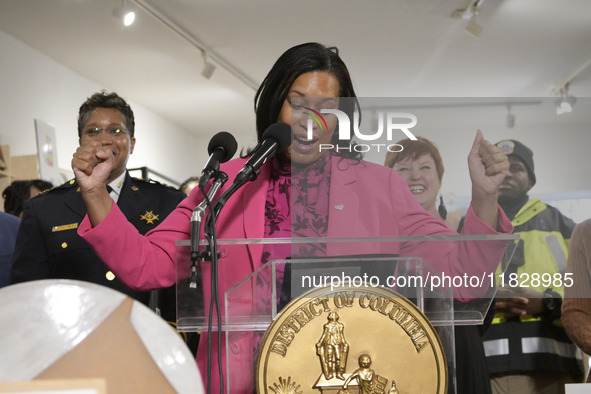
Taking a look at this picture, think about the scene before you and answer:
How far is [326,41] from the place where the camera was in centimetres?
640

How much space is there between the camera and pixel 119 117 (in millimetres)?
2586

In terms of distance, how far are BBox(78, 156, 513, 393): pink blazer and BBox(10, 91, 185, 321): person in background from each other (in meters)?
0.96

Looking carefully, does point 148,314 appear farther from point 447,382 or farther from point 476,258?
point 476,258

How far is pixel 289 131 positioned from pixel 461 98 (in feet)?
0.98

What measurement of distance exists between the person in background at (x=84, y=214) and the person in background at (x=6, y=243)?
24.4 inches

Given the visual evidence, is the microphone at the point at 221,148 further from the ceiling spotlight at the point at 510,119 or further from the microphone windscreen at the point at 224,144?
the ceiling spotlight at the point at 510,119

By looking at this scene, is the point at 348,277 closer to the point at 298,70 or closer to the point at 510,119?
the point at 510,119

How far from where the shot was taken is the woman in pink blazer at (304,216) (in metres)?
1.10

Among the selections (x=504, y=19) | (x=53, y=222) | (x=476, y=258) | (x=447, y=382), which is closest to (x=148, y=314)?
(x=447, y=382)

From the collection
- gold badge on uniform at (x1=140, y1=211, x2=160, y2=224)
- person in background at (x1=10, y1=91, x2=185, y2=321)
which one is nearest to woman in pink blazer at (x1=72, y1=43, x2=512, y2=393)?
person in background at (x1=10, y1=91, x2=185, y2=321)

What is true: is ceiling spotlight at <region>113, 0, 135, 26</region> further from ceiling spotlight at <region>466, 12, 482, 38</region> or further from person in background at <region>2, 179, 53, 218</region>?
ceiling spotlight at <region>466, 12, 482, 38</region>

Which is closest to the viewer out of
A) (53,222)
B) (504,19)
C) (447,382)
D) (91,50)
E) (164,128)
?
(447,382)

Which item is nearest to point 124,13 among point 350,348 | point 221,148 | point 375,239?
Answer: point 221,148

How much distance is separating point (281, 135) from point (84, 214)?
1.39 m
